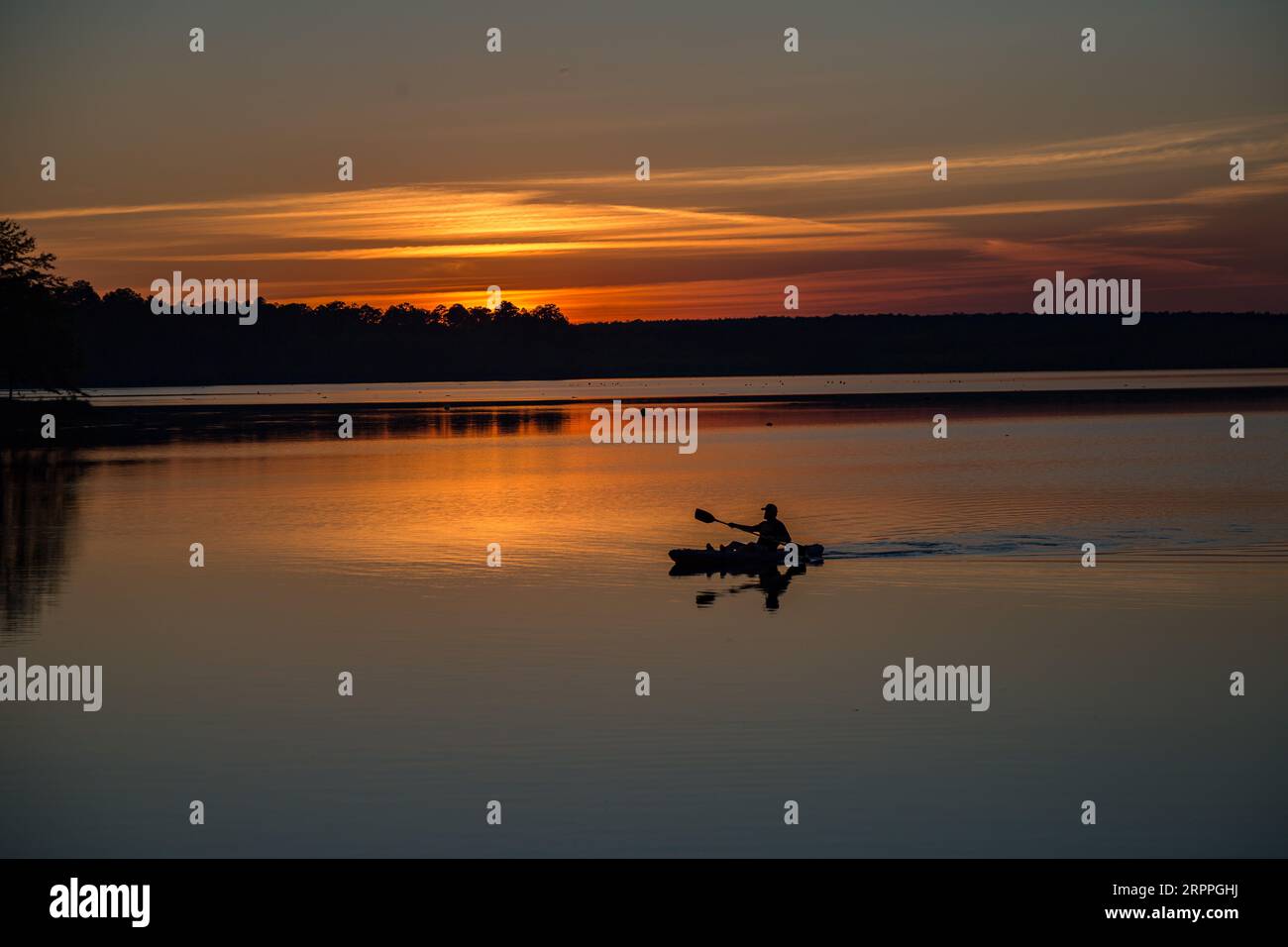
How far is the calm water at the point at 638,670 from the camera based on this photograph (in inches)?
582

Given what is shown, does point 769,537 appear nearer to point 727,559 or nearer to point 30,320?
point 727,559

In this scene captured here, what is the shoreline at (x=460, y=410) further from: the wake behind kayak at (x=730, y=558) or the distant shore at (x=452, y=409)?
the wake behind kayak at (x=730, y=558)

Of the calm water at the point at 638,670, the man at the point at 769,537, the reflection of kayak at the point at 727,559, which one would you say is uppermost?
the man at the point at 769,537

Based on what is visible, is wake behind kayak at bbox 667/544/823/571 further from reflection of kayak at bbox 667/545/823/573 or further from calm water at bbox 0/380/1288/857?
calm water at bbox 0/380/1288/857

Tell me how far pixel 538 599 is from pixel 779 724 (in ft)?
31.2

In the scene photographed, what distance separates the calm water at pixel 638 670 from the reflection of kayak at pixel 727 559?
0.71m

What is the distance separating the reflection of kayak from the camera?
30.3 metres

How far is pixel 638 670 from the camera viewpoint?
2125cm

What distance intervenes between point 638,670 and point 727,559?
9412mm

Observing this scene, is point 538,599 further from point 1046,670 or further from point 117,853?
point 117,853

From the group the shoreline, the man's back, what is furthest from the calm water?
the shoreline

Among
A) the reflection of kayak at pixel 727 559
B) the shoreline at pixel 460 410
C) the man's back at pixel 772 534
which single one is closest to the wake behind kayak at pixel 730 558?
the reflection of kayak at pixel 727 559
